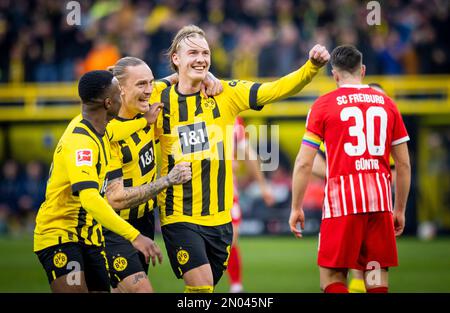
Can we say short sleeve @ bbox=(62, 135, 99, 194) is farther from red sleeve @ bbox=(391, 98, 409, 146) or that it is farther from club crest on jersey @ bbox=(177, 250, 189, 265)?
red sleeve @ bbox=(391, 98, 409, 146)

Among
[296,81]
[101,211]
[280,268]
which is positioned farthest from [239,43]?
[101,211]

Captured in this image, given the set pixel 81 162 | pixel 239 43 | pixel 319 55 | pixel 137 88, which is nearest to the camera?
pixel 81 162

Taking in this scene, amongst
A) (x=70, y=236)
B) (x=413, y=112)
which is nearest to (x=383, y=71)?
(x=413, y=112)

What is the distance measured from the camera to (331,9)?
19.5 metres

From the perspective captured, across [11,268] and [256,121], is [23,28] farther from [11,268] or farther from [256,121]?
[11,268]

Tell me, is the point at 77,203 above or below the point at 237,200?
above

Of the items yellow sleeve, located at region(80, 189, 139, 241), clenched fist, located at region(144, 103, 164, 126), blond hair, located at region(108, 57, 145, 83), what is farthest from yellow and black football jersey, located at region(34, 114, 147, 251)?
blond hair, located at region(108, 57, 145, 83)

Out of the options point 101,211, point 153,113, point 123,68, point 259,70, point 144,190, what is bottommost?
point 101,211

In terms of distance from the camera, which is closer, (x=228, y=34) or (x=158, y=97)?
(x=158, y=97)

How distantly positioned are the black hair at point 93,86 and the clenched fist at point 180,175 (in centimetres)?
84

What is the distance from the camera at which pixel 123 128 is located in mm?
6934

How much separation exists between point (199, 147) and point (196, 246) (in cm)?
84

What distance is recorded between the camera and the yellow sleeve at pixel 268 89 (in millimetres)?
6758

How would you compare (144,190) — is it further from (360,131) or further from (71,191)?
(360,131)
